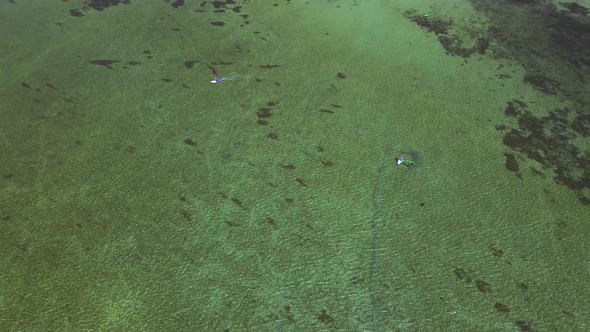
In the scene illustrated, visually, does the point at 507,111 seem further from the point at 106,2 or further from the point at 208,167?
the point at 106,2

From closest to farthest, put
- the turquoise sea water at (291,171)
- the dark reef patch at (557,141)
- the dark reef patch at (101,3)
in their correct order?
the turquoise sea water at (291,171), the dark reef patch at (557,141), the dark reef patch at (101,3)

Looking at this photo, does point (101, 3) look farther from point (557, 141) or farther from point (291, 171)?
point (557, 141)

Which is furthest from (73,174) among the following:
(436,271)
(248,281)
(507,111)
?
(507,111)

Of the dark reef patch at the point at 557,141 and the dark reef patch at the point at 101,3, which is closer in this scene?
the dark reef patch at the point at 557,141

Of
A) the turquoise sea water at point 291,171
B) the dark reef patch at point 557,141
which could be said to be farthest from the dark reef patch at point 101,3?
the dark reef patch at point 557,141

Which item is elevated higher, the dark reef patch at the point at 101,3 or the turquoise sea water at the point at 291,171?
the dark reef patch at the point at 101,3

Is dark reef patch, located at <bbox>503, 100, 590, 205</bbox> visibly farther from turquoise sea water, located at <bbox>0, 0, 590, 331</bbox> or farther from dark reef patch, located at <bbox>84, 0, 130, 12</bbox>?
dark reef patch, located at <bbox>84, 0, 130, 12</bbox>

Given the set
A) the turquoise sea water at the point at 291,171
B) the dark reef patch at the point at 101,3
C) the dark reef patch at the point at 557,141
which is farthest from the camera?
the dark reef patch at the point at 101,3

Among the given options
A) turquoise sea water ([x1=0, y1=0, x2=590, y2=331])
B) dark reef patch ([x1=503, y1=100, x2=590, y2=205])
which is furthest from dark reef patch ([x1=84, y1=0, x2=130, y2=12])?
dark reef patch ([x1=503, y1=100, x2=590, y2=205])

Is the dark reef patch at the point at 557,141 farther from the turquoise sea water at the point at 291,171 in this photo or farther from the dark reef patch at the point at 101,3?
the dark reef patch at the point at 101,3
